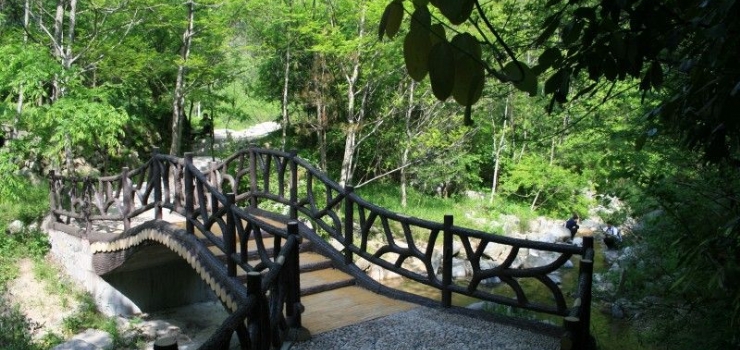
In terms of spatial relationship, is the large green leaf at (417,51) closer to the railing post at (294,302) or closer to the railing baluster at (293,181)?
the railing post at (294,302)

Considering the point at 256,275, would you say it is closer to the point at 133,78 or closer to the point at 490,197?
the point at 133,78

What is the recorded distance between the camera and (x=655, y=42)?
1.69 metres

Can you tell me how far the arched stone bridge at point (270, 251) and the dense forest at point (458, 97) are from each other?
102 cm

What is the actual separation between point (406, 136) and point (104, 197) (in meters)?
8.31

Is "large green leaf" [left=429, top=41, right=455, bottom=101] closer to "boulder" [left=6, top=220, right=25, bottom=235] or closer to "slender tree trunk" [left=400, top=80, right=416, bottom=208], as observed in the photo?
"boulder" [left=6, top=220, right=25, bottom=235]

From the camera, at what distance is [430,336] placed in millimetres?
4469

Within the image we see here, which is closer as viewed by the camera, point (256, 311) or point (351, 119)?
point (256, 311)

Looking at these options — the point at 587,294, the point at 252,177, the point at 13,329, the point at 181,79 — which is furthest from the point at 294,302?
the point at 181,79

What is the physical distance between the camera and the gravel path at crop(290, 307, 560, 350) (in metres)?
4.28

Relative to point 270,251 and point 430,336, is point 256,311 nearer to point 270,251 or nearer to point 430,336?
point 430,336

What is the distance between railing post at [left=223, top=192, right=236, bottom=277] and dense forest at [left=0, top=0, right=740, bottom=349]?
8.03 ft

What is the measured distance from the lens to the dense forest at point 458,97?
155cm

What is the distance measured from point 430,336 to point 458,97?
12.2 ft

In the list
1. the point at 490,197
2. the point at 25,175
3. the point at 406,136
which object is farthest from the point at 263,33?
the point at 490,197
